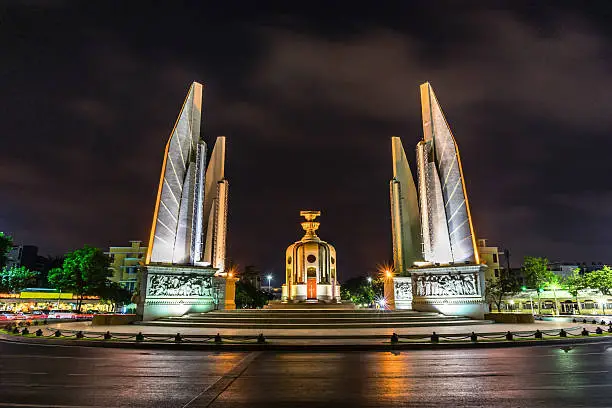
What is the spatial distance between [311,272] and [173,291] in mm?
21264

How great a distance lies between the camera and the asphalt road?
22.2ft

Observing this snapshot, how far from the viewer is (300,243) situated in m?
46.3

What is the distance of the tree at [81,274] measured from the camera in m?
44.5

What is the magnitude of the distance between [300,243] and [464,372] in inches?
1460

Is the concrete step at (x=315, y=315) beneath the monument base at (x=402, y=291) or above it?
beneath

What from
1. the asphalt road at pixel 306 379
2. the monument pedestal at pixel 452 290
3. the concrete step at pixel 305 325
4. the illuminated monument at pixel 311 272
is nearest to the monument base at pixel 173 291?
the concrete step at pixel 305 325

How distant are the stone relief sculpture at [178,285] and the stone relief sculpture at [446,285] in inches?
604

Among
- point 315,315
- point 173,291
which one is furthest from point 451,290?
point 173,291

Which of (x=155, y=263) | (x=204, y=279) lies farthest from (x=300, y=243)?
(x=155, y=263)

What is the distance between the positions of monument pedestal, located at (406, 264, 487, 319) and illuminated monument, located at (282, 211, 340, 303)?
53.9 feet

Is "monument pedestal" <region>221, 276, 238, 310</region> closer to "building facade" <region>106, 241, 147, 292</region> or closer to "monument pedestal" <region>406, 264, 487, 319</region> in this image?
"monument pedestal" <region>406, 264, 487, 319</region>

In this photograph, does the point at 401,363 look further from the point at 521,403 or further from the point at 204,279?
the point at 204,279

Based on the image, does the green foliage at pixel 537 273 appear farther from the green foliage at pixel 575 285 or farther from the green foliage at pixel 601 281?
the green foliage at pixel 601 281

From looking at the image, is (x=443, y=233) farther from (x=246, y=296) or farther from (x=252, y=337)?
(x=246, y=296)
